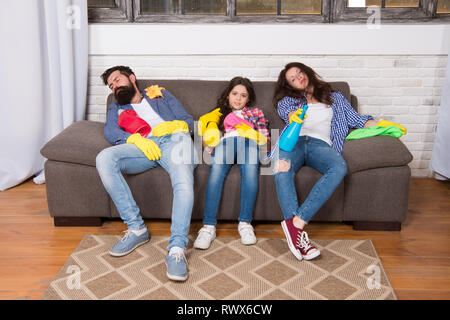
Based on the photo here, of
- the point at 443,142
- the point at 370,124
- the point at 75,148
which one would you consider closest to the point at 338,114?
the point at 370,124

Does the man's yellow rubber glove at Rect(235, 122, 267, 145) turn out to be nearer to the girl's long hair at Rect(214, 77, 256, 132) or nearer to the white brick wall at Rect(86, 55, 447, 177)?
the girl's long hair at Rect(214, 77, 256, 132)

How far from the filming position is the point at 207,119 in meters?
2.39

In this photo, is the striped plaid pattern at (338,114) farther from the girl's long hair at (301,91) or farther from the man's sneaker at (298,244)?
the man's sneaker at (298,244)

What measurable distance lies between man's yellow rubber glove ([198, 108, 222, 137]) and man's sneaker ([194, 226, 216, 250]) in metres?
0.54

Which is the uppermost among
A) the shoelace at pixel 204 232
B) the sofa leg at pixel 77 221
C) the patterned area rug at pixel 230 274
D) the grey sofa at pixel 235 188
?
the grey sofa at pixel 235 188

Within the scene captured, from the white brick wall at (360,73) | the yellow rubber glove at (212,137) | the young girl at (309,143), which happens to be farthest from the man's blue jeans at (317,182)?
the white brick wall at (360,73)

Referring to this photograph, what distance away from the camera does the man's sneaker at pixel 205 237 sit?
2.05m

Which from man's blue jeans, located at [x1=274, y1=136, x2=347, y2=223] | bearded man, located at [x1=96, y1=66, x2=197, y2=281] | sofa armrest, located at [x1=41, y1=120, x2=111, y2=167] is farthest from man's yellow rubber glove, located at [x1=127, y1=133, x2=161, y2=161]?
man's blue jeans, located at [x1=274, y1=136, x2=347, y2=223]

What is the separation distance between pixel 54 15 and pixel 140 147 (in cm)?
124

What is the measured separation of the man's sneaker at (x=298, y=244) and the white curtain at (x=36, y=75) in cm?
168

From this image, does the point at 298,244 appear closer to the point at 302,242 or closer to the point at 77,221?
the point at 302,242

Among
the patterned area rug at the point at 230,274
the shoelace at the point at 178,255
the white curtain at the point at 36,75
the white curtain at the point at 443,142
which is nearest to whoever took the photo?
the patterned area rug at the point at 230,274

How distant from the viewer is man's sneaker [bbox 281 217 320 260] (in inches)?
76.6

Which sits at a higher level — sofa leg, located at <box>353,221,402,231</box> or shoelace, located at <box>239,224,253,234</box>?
shoelace, located at <box>239,224,253,234</box>
